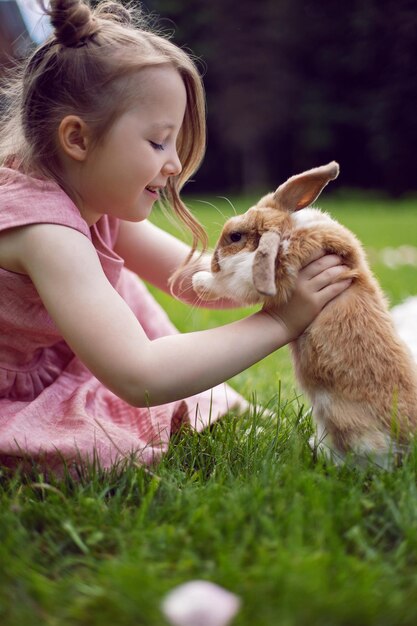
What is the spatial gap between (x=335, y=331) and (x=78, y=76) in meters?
0.80

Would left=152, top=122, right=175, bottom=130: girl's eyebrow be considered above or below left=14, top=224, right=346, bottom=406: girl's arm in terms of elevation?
above

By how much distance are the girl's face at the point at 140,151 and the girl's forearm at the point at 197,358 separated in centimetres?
38

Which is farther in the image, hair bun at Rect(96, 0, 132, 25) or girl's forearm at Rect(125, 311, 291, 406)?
hair bun at Rect(96, 0, 132, 25)

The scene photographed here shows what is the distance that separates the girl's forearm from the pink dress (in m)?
0.03

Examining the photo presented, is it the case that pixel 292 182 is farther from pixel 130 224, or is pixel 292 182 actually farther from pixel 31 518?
pixel 31 518

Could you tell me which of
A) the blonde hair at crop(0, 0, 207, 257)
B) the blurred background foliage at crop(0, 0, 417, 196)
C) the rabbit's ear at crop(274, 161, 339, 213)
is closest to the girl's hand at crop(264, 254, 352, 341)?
the rabbit's ear at crop(274, 161, 339, 213)

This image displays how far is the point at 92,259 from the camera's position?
5.06ft

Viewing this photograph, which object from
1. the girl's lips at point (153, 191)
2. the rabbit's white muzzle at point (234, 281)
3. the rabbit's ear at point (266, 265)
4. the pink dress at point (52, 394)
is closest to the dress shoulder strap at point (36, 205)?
the pink dress at point (52, 394)

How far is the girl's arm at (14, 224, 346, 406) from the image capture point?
1.47 meters

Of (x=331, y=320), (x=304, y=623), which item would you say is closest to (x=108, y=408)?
(x=331, y=320)

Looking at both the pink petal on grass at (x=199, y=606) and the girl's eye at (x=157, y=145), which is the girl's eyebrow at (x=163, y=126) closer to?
the girl's eye at (x=157, y=145)

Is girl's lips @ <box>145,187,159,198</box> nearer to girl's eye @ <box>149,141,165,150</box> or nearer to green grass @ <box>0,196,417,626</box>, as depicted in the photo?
girl's eye @ <box>149,141,165,150</box>

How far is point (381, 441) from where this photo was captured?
1.47m

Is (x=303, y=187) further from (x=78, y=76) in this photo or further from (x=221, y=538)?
(x=221, y=538)
